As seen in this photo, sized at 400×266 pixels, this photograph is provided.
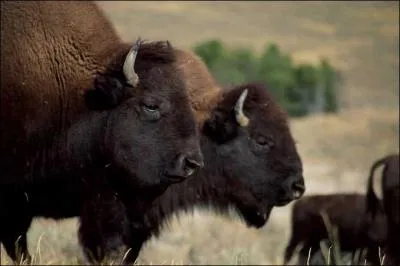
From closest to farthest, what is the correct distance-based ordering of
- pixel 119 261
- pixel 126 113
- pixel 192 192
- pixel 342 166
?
pixel 126 113 < pixel 119 261 < pixel 192 192 < pixel 342 166

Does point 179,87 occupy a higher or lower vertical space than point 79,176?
higher

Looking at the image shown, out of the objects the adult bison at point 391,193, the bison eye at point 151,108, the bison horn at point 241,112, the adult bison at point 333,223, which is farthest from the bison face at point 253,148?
the adult bison at point 333,223

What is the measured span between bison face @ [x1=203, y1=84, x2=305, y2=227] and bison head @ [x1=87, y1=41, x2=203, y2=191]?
2.42 metres

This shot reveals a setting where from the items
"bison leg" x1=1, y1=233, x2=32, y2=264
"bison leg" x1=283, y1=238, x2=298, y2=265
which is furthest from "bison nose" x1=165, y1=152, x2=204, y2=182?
"bison leg" x1=283, y1=238, x2=298, y2=265

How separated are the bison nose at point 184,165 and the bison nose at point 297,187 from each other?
249 cm

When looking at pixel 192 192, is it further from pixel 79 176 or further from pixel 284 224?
pixel 284 224

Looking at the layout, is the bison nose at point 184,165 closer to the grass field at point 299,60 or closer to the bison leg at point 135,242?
the grass field at point 299,60

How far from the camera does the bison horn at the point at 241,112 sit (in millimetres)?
8711

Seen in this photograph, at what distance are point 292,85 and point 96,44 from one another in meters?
32.0

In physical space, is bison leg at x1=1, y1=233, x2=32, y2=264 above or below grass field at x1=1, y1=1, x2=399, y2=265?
above

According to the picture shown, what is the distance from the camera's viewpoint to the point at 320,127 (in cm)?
3148

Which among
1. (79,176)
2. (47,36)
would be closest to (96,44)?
(47,36)

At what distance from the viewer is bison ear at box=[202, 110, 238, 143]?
8.80m

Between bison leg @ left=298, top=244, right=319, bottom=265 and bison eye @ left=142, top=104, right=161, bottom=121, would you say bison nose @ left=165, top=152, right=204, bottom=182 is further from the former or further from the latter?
bison leg @ left=298, top=244, right=319, bottom=265
